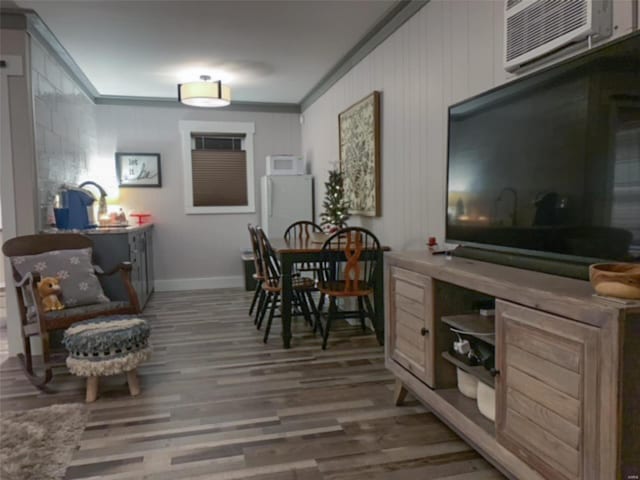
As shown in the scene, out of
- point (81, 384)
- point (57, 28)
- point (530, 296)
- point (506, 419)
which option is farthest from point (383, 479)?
point (57, 28)

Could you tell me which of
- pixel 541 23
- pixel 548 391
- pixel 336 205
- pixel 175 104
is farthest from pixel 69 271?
pixel 175 104

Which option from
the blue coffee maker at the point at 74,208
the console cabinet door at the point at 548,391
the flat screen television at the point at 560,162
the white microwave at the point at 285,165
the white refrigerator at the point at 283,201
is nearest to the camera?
the console cabinet door at the point at 548,391

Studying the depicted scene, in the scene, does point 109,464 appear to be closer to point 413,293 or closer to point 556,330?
point 413,293

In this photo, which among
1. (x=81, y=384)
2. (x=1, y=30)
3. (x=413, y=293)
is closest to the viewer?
(x=413, y=293)

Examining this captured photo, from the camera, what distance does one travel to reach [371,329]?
162 inches

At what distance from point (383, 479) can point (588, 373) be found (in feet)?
Result: 3.24

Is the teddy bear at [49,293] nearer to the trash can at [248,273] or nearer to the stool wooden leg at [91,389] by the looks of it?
the stool wooden leg at [91,389]

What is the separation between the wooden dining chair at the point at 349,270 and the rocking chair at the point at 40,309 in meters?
1.41

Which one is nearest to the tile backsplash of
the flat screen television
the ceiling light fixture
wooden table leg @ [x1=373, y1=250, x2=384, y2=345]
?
Result: the ceiling light fixture

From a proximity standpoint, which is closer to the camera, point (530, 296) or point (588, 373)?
point (588, 373)

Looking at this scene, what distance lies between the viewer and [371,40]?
154 inches

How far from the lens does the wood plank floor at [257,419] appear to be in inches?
76.7

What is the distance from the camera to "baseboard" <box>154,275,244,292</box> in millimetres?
6184

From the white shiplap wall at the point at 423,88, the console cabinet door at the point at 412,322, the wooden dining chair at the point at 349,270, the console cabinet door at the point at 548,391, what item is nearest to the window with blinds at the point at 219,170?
the white shiplap wall at the point at 423,88
